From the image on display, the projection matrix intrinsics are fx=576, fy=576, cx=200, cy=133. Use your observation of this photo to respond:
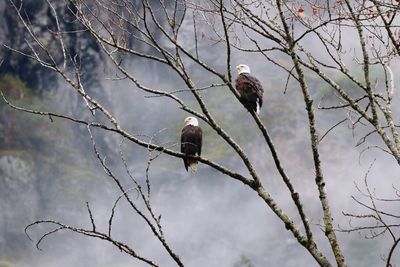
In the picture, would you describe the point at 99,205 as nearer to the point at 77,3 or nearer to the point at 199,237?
the point at 199,237

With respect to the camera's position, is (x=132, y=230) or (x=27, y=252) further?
(x=132, y=230)

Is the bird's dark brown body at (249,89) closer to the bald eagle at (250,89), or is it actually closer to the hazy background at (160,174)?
the bald eagle at (250,89)

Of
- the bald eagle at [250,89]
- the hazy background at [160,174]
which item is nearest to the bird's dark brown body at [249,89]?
the bald eagle at [250,89]

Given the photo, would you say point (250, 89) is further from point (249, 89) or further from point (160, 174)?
point (160, 174)

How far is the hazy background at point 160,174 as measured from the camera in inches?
1059

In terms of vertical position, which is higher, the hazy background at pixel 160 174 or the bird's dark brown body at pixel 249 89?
the hazy background at pixel 160 174

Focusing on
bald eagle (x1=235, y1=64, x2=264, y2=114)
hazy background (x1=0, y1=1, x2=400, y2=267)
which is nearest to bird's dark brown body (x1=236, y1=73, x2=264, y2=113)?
bald eagle (x1=235, y1=64, x2=264, y2=114)

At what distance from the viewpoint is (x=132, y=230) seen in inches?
1171

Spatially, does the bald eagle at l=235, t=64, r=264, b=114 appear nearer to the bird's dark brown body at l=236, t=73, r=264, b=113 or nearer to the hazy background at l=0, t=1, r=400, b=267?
the bird's dark brown body at l=236, t=73, r=264, b=113

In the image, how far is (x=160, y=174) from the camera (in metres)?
30.0

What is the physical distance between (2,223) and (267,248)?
12505 millimetres

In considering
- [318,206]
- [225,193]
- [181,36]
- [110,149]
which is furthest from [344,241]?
[181,36]

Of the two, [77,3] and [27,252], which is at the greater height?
[27,252]

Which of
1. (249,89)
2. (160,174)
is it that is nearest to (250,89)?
(249,89)
